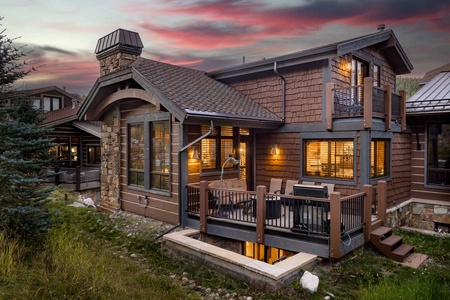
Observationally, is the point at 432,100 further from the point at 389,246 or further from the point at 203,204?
the point at 203,204

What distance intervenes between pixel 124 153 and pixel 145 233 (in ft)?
10.8

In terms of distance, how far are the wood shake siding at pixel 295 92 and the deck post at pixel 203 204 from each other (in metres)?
4.12

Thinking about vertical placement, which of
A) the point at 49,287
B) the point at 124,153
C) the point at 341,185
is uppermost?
the point at 124,153

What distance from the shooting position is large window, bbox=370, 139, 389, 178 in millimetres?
9320

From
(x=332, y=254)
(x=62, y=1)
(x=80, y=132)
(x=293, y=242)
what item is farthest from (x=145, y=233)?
(x=80, y=132)

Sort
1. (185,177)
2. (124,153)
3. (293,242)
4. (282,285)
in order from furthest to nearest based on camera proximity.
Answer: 1. (124,153)
2. (185,177)
3. (293,242)
4. (282,285)

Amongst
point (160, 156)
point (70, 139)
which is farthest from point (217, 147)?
point (70, 139)

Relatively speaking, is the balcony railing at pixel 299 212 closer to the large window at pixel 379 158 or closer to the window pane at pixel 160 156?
the window pane at pixel 160 156

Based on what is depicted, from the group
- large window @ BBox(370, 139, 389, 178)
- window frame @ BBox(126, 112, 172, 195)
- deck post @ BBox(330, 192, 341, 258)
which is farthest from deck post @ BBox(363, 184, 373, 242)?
window frame @ BBox(126, 112, 172, 195)

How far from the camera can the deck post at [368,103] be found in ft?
26.3

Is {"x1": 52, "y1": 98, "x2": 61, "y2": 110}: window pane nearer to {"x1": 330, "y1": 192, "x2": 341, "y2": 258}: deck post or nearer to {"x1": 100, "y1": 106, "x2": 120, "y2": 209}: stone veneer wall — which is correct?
{"x1": 100, "y1": 106, "x2": 120, "y2": 209}: stone veneer wall

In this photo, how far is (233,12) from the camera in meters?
14.6

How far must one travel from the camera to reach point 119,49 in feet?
34.9

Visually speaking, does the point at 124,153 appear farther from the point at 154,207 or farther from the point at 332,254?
the point at 332,254
